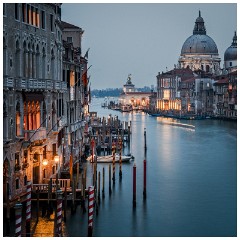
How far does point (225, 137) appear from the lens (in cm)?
3341

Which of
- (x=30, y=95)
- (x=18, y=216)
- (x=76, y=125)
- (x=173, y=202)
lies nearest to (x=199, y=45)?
(x=76, y=125)

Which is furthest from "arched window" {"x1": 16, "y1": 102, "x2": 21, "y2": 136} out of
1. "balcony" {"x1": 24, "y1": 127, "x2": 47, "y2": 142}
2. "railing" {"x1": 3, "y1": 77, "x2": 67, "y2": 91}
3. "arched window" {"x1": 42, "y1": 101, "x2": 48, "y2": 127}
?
"arched window" {"x1": 42, "y1": 101, "x2": 48, "y2": 127}

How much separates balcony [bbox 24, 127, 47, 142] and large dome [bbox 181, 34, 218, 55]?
238 ft

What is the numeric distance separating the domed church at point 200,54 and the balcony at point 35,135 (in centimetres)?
7086

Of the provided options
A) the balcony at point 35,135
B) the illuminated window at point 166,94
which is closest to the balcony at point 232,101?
the illuminated window at point 166,94

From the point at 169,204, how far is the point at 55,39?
369 cm

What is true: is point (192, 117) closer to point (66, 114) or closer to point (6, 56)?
point (66, 114)

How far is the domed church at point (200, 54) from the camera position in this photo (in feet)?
273

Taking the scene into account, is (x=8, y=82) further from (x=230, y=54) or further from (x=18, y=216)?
(x=230, y=54)

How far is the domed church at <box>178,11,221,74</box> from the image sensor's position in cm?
8325

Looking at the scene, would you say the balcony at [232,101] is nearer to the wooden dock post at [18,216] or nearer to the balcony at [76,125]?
the balcony at [76,125]

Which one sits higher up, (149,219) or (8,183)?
(8,183)

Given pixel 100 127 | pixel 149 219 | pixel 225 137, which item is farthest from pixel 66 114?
pixel 225 137

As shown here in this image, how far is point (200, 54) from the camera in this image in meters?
83.9
